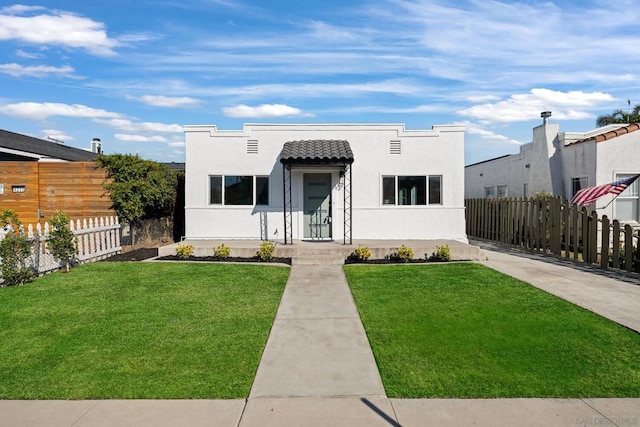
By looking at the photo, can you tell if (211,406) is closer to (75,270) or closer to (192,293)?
(192,293)

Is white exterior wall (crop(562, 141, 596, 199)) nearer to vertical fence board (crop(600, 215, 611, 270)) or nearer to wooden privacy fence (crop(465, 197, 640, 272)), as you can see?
wooden privacy fence (crop(465, 197, 640, 272))

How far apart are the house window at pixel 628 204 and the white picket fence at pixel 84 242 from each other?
659 inches

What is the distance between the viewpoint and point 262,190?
14.9 metres

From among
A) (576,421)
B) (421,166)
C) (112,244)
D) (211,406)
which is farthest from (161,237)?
(576,421)

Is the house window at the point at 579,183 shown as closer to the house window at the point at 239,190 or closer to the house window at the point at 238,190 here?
the house window at the point at 239,190

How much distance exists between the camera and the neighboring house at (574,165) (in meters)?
15.2

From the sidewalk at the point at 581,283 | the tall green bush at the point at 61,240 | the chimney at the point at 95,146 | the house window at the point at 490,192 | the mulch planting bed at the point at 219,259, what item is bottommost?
the sidewalk at the point at 581,283

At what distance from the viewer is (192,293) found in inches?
341

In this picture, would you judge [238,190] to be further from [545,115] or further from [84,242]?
[545,115]

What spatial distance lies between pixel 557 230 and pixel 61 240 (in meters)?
14.0

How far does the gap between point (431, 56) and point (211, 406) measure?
1421 centimetres

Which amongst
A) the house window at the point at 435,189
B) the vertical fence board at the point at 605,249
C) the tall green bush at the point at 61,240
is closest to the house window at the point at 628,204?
the vertical fence board at the point at 605,249

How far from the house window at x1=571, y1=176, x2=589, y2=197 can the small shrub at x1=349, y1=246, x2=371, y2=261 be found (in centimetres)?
924

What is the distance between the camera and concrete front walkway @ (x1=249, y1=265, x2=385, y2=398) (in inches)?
183
